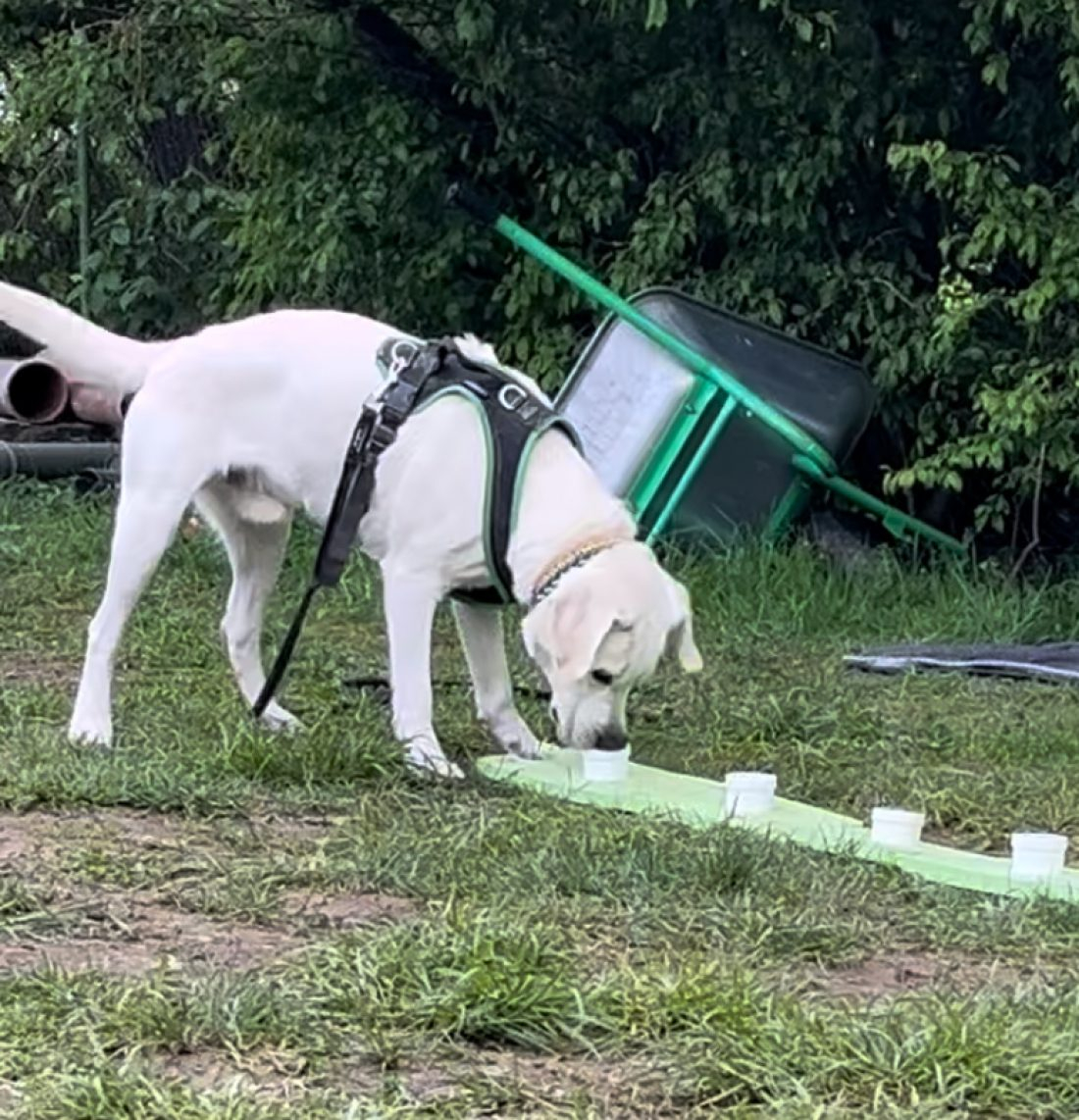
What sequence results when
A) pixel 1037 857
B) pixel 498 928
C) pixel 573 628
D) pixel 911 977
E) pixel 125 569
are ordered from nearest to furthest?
1. pixel 498 928
2. pixel 911 977
3. pixel 1037 857
4. pixel 573 628
5. pixel 125 569

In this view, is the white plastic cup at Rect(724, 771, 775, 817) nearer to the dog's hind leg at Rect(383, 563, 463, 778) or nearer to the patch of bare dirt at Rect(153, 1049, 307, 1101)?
the dog's hind leg at Rect(383, 563, 463, 778)

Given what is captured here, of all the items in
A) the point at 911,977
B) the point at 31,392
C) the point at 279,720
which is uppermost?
the point at 911,977

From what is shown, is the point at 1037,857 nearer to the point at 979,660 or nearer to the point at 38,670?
the point at 979,660

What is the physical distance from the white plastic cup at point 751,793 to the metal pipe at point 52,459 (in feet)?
20.9

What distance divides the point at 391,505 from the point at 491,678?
0.53 metres

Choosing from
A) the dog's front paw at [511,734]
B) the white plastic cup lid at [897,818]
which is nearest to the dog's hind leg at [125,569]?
the dog's front paw at [511,734]

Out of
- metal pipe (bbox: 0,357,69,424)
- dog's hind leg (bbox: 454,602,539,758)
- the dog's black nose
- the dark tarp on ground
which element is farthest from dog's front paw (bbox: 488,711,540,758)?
metal pipe (bbox: 0,357,69,424)

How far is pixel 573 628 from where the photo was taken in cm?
417

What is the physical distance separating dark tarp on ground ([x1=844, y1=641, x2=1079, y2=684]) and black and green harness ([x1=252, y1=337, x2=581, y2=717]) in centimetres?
193

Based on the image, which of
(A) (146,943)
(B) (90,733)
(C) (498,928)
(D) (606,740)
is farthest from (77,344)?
(C) (498,928)

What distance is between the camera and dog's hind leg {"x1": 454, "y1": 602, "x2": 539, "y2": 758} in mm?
4738

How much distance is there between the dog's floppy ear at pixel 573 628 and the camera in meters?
4.15

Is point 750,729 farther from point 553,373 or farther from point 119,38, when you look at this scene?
point 119,38

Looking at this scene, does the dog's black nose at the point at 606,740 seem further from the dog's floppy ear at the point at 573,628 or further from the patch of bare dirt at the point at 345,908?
the patch of bare dirt at the point at 345,908
